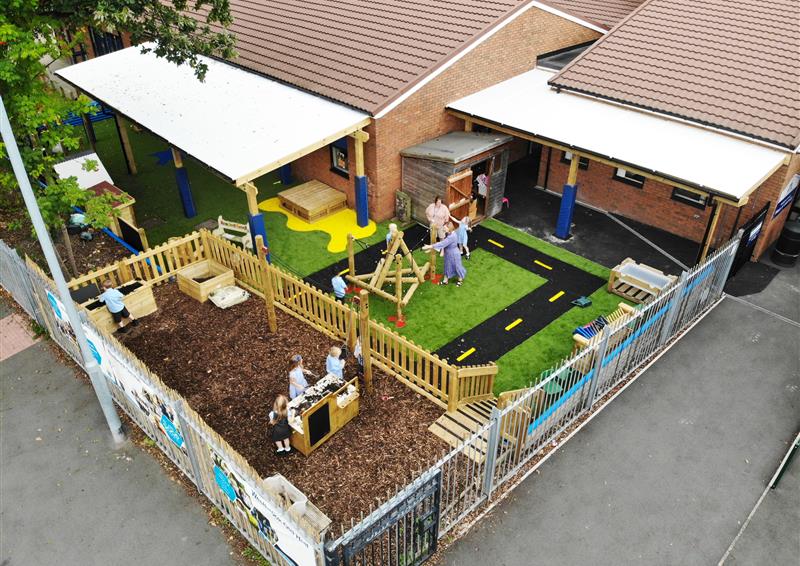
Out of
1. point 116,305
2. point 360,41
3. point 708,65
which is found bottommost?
point 116,305

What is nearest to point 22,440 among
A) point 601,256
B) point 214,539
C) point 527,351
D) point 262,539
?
point 214,539

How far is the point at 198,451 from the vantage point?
897cm

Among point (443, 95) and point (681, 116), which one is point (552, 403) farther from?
point (443, 95)

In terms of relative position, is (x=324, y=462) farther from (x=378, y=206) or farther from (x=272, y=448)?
(x=378, y=206)

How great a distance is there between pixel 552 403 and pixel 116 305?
29.3 feet

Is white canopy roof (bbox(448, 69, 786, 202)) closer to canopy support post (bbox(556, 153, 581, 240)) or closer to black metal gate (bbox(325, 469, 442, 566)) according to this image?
canopy support post (bbox(556, 153, 581, 240))

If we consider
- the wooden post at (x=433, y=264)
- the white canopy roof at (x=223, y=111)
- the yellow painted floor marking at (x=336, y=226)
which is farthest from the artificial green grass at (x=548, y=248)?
the white canopy roof at (x=223, y=111)

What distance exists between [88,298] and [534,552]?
10.3 metres

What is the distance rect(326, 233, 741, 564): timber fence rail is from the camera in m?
8.98

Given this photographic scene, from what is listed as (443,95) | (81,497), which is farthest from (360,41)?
(81,497)

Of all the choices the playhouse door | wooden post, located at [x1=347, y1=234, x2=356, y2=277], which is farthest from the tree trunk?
the playhouse door

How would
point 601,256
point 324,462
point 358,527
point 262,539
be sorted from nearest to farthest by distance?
point 358,527, point 262,539, point 324,462, point 601,256

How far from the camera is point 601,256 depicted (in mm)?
16656

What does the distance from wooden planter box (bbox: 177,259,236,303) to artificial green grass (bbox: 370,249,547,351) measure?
354cm
